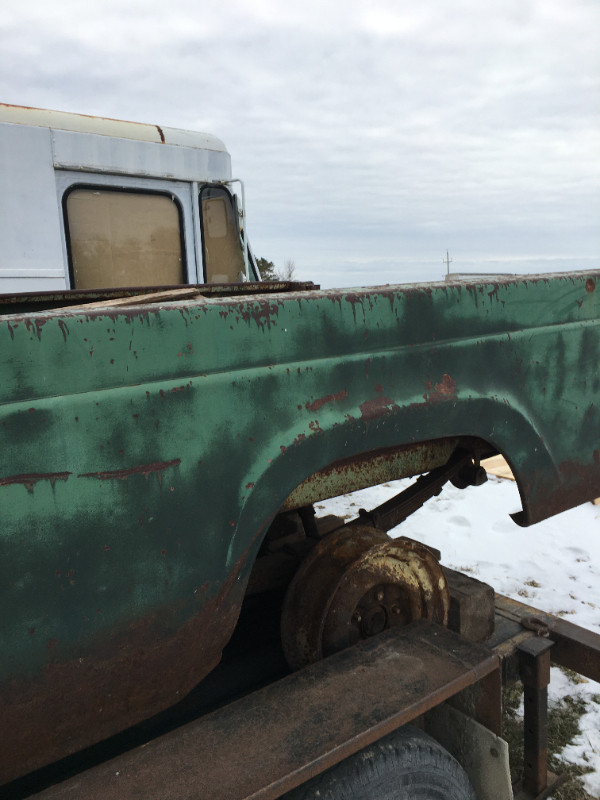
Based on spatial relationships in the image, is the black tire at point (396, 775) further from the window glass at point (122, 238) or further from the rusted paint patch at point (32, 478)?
the window glass at point (122, 238)

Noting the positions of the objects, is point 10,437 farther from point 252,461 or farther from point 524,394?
point 524,394

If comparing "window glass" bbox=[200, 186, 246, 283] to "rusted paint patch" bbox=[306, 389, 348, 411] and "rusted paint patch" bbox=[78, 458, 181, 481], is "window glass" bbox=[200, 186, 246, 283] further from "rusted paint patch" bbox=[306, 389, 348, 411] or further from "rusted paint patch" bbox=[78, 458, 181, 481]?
"rusted paint patch" bbox=[78, 458, 181, 481]

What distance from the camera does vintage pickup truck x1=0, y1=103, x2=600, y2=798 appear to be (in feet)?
3.61

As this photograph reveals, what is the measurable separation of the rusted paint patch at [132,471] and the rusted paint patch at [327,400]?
0.32 metres

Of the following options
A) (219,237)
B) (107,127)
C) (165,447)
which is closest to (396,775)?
(165,447)

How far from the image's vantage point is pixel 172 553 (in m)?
1.23

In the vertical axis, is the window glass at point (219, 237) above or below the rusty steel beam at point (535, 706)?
above

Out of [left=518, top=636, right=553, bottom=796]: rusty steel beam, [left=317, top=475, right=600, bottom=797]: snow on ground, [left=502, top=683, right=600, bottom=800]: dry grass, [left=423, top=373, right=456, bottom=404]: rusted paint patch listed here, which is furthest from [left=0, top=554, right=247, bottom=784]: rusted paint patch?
[left=317, top=475, right=600, bottom=797]: snow on ground

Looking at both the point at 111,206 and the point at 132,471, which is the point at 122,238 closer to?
the point at 111,206

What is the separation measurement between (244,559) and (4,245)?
95.3 inches

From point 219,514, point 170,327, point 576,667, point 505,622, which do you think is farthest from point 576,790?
point 170,327

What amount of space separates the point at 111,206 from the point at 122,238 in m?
0.17

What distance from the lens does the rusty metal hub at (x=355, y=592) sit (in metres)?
1.82

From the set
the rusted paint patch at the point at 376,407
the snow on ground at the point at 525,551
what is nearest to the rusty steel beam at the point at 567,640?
the snow on ground at the point at 525,551
